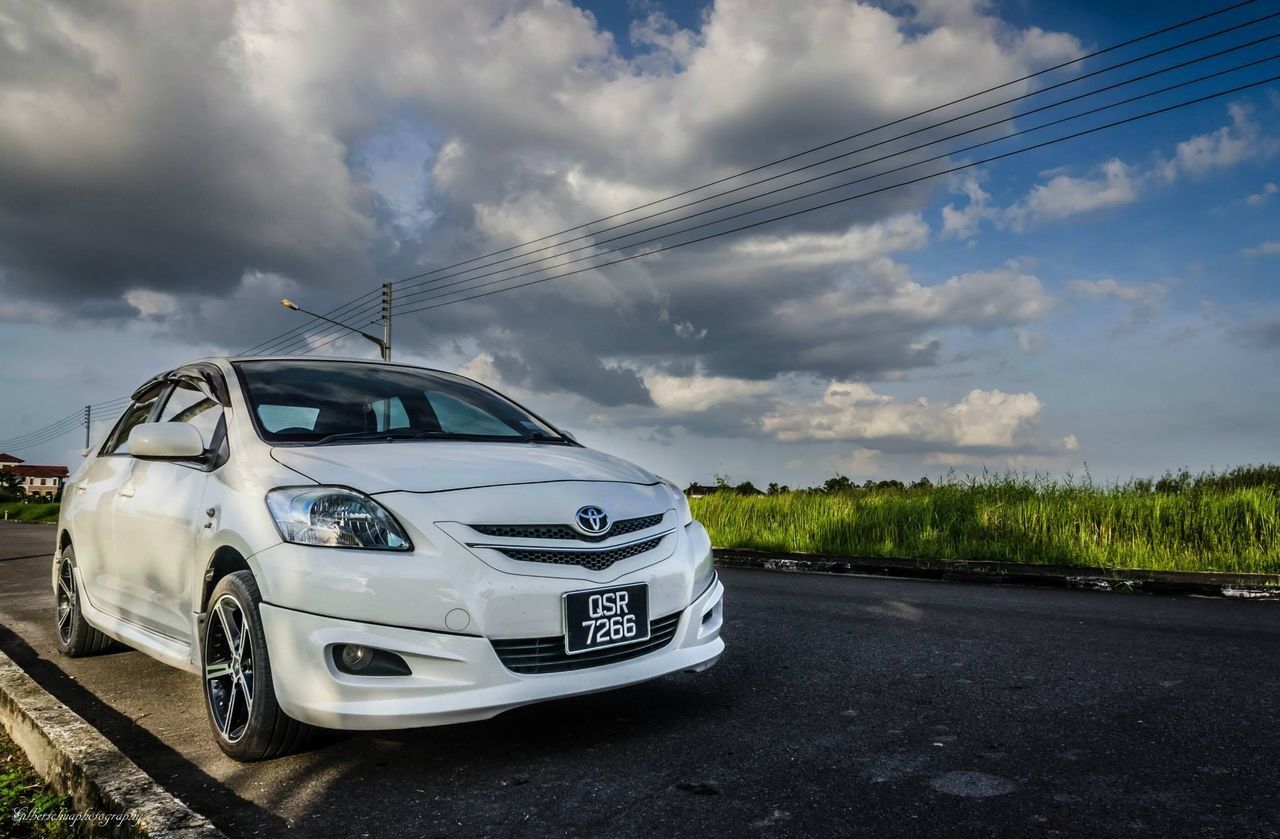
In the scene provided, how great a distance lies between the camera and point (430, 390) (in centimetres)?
485

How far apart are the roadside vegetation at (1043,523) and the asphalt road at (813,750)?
5431mm

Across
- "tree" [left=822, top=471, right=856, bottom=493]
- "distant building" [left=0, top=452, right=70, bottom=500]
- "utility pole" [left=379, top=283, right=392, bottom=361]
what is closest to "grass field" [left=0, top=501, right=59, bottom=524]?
"utility pole" [left=379, top=283, right=392, bottom=361]

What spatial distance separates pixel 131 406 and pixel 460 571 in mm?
3786

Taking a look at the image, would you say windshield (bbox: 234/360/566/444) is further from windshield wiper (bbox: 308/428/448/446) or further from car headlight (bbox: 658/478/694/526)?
car headlight (bbox: 658/478/694/526)

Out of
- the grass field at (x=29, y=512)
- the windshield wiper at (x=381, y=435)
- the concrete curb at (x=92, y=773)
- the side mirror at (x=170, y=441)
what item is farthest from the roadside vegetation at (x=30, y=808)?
the grass field at (x=29, y=512)

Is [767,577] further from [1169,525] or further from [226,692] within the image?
[226,692]

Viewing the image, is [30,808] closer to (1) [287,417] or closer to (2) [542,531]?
(1) [287,417]

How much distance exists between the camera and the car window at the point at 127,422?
540 cm

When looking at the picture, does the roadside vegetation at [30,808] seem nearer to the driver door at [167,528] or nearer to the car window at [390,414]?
the driver door at [167,528]

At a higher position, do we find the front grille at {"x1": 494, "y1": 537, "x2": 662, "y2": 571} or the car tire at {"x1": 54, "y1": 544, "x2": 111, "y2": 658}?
the front grille at {"x1": 494, "y1": 537, "x2": 662, "y2": 571}

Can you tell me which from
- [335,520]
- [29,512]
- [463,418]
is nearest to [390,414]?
[463,418]

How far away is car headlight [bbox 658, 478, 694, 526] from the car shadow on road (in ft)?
6.24

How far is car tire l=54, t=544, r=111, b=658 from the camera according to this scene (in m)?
5.38

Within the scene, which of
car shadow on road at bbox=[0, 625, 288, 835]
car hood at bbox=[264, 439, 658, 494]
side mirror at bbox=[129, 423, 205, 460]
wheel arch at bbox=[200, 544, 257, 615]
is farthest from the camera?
side mirror at bbox=[129, 423, 205, 460]
